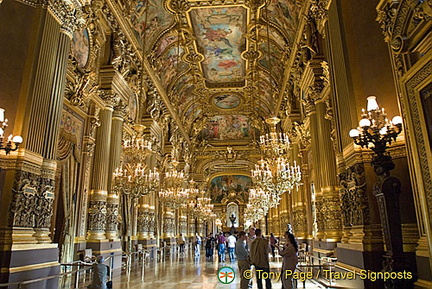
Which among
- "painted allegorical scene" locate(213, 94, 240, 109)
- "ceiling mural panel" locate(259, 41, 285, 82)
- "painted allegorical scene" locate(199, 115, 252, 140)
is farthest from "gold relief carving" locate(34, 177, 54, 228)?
"painted allegorical scene" locate(199, 115, 252, 140)

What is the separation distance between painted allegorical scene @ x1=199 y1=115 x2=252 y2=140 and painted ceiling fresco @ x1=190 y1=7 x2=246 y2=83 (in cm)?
707

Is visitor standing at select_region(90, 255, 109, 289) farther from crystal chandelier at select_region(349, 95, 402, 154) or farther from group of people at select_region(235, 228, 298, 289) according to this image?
crystal chandelier at select_region(349, 95, 402, 154)

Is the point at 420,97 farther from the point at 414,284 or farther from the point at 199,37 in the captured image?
the point at 199,37

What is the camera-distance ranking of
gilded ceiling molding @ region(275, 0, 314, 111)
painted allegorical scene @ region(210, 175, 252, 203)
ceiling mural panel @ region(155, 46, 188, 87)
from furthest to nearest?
painted allegorical scene @ region(210, 175, 252, 203), ceiling mural panel @ region(155, 46, 188, 87), gilded ceiling molding @ region(275, 0, 314, 111)

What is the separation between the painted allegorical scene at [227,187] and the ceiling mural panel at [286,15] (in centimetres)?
3009

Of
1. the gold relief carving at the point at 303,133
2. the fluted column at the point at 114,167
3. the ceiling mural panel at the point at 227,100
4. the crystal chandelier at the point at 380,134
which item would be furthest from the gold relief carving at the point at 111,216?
the ceiling mural panel at the point at 227,100

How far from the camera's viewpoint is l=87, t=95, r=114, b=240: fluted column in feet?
33.1

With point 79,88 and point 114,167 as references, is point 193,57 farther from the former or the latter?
point 79,88

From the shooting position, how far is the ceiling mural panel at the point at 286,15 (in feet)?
41.9

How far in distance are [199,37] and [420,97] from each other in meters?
13.4

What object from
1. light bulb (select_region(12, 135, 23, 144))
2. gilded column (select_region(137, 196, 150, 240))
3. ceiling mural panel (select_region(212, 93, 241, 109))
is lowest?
gilded column (select_region(137, 196, 150, 240))

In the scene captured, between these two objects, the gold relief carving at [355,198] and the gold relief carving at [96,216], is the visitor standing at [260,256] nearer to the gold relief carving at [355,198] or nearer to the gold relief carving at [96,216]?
the gold relief carving at [355,198]

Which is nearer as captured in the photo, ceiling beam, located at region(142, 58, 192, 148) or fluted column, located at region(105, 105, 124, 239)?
fluted column, located at region(105, 105, 124, 239)

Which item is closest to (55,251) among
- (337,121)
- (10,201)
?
(10,201)
